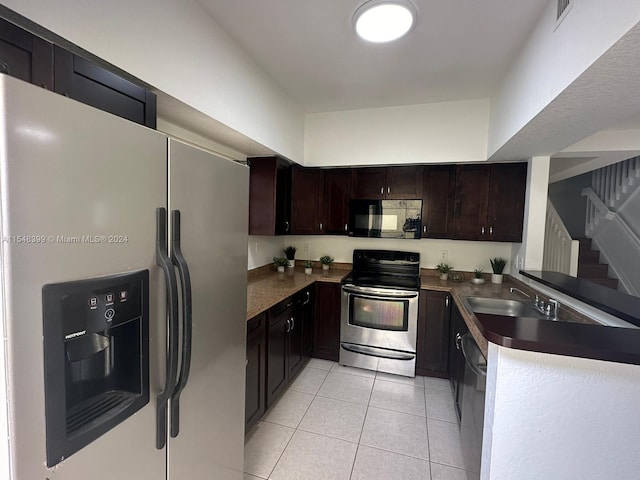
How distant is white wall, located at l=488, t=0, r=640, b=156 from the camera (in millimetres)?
1032

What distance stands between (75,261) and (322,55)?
2.15m

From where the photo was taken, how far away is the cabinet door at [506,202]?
2.91 metres

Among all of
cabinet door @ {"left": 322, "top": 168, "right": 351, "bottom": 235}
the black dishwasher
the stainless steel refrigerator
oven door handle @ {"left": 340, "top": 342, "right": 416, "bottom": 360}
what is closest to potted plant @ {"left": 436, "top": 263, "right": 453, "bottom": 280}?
oven door handle @ {"left": 340, "top": 342, "right": 416, "bottom": 360}

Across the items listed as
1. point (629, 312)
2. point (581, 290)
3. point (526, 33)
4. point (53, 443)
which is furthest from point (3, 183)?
point (526, 33)

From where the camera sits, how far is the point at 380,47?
2.07m

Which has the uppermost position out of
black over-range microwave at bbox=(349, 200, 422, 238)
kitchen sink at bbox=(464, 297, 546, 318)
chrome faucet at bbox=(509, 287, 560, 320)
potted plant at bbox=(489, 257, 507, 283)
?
black over-range microwave at bbox=(349, 200, 422, 238)

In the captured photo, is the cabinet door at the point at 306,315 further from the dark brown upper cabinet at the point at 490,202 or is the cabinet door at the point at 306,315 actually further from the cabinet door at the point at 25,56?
the cabinet door at the point at 25,56

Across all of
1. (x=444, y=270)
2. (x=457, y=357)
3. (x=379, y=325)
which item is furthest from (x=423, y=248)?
(x=457, y=357)

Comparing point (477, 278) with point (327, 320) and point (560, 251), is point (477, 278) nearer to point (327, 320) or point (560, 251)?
point (560, 251)

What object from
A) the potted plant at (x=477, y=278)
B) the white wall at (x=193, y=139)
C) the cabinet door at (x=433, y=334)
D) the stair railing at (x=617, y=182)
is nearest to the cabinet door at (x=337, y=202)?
the white wall at (x=193, y=139)

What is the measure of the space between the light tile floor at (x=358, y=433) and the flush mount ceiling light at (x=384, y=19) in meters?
2.50

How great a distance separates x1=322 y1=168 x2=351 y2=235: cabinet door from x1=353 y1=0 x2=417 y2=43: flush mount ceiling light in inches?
64.1

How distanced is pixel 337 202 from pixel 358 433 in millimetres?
2241

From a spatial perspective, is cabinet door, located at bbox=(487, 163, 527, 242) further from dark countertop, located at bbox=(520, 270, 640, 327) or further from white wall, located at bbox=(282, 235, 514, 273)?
dark countertop, located at bbox=(520, 270, 640, 327)
